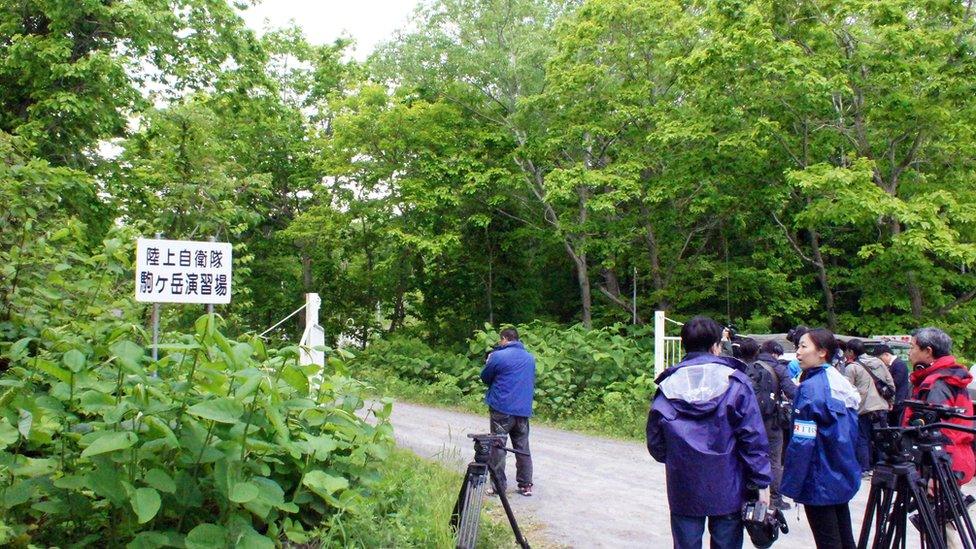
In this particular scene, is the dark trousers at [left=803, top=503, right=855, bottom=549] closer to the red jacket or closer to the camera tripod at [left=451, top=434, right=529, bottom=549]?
the red jacket

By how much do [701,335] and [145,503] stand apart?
2.94m

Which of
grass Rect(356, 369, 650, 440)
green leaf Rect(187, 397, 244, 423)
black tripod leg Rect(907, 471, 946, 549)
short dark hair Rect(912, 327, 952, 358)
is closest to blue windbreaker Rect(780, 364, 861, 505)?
black tripod leg Rect(907, 471, 946, 549)

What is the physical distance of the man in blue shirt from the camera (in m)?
7.83

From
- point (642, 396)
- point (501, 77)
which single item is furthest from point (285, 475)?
point (501, 77)

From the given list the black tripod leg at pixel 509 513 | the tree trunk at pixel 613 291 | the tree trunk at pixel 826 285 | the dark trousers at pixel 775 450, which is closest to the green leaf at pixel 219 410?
the black tripod leg at pixel 509 513

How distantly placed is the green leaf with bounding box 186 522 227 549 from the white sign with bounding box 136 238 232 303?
10.2 feet

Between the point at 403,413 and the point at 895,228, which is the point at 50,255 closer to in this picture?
the point at 403,413

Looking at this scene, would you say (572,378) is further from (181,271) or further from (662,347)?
(181,271)

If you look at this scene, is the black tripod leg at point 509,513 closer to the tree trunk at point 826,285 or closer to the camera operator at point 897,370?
the camera operator at point 897,370

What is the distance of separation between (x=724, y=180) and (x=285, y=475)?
50.7ft

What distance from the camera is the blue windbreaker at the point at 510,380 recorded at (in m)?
7.82

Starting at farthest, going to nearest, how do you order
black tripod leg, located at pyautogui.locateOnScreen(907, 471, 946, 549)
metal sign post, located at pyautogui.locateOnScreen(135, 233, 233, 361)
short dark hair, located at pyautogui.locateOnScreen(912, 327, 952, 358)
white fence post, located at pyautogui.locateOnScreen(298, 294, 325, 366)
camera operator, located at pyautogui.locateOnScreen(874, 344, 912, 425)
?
1. white fence post, located at pyautogui.locateOnScreen(298, 294, 325, 366)
2. camera operator, located at pyautogui.locateOnScreen(874, 344, 912, 425)
3. metal sign post, located at pyautogui.locateOnScreen(135, 233, 233, 361)
4. short dark hair, located at pyautogui.locateOnScreen(912, 327, 952, 358)
5. black tripod leg, located at pyautogui.locateOnScreen(907, 471, 946, 549)

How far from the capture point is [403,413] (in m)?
15.3

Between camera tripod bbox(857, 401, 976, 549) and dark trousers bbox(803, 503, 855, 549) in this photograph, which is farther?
dark trousers bbox(803, 503, 855, 549)
